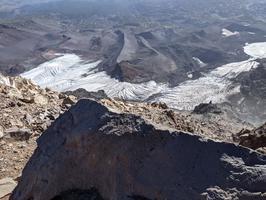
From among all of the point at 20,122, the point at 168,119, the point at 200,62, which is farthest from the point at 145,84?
the point at 168,119

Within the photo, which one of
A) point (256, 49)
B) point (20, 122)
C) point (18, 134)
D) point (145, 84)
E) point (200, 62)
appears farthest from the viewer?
point (256, 49)

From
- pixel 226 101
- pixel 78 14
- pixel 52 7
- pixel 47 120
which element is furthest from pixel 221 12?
pixel 47 120

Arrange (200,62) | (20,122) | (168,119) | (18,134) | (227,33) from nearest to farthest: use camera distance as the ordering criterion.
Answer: (168,119)
(18,134)
(20,122)
(200,62)
(227,33)

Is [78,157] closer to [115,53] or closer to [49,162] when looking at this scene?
[49,162]

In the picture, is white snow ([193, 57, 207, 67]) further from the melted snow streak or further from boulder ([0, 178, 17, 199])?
boulder ([0, 178, 17, 199])

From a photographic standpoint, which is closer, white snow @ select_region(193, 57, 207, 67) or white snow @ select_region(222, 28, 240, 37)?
white snow @ select_region(193, 57, 207, 67)

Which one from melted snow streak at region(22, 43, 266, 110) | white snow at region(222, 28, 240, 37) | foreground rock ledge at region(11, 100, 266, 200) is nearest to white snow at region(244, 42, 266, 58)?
melted snow streak at region(22, 43, 266, 110)

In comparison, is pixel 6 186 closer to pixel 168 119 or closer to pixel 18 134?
pixel 18 134
